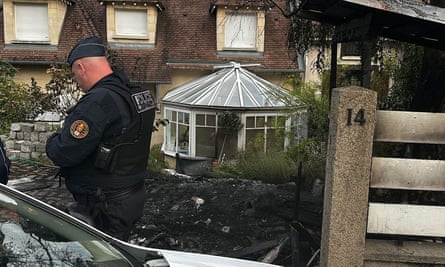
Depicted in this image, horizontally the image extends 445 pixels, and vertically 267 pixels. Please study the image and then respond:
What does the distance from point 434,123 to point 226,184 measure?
18.7 ft

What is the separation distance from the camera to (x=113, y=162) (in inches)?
112

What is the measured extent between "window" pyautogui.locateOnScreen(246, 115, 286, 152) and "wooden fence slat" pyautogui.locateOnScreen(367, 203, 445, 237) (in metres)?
7.72

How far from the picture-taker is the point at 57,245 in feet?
6.94

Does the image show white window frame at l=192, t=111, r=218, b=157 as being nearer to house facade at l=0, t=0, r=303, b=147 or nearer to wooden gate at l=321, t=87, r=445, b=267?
house facade at l=0, t=0, r=303, b=147

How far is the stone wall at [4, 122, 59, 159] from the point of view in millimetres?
9633

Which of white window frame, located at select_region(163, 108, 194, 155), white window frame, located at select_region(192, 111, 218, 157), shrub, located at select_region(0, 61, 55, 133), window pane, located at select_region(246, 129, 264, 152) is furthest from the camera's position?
white window frame, located at select_region(163, 108, 194, 155)

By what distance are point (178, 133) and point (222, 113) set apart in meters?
1.97

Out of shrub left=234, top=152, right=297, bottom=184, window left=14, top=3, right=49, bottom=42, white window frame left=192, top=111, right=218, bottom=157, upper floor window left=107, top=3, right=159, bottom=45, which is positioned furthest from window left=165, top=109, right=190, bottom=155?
window left=14, top=3, right=49, bottom=42

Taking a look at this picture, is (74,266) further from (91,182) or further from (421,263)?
(421,263)

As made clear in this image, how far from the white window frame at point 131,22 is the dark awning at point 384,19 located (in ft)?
42.0

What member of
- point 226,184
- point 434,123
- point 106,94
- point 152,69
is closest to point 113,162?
point 106,94

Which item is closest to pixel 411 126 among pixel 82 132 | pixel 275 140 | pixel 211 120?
pixel 82 132

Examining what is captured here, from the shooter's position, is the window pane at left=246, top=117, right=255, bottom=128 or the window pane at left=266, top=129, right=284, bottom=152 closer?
the window pane at left=266, top=129, right=284, bottom=152

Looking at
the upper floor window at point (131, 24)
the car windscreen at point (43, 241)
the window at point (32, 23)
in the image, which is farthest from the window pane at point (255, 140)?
the car windscreen at point (43, 241)
